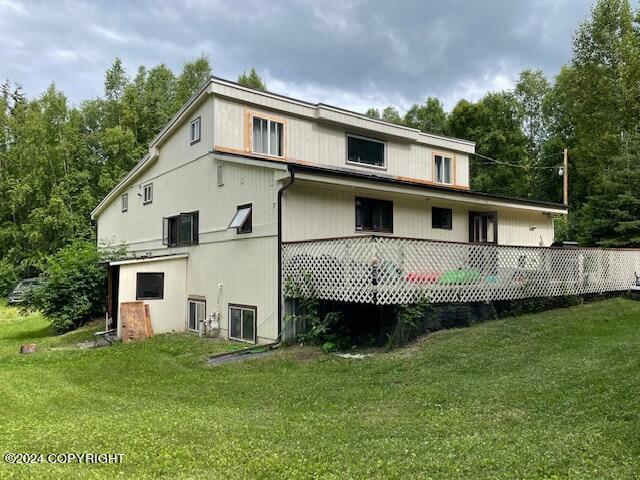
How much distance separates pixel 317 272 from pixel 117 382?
4256mm

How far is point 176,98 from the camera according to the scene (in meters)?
34.2

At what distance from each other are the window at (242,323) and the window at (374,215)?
359 cm

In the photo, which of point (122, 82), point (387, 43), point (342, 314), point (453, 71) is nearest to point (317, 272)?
point (342, 314)

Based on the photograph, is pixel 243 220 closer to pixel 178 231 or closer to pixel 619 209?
pixel 178 231

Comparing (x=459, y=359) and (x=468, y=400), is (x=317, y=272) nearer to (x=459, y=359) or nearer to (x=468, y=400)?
(x=459, y=359)

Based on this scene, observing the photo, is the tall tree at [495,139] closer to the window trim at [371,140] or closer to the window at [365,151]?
the window trim at [371,140]

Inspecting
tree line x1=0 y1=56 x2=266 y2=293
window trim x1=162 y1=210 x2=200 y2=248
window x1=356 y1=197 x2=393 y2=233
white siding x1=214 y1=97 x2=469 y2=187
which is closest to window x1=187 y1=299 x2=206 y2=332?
window trim x1=162 y1=210 x2=200 y2=248

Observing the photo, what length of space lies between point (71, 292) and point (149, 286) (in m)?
4.43

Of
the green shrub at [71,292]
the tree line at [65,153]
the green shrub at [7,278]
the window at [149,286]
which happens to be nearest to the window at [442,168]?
the window at [149,286]

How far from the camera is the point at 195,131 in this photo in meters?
14.6

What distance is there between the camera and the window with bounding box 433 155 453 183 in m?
18.4


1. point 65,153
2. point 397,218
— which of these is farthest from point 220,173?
point 65,153

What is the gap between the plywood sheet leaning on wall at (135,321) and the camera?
1270 cm

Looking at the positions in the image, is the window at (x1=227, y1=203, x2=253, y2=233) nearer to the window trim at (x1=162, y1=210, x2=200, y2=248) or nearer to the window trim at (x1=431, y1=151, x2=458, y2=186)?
the window trim at (x1=162, y1=210, x2=200, y2=248)
